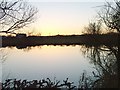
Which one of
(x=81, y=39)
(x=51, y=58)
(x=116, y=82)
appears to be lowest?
(x=116, y=82)

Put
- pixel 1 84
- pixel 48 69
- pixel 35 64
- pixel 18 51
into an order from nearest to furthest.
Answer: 1. pixel 1 84
2. pixel 48 69
3. pixel 35 64
4. pixel 18 51

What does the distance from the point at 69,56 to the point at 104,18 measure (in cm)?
69

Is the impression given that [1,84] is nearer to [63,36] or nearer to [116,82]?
[116,82]

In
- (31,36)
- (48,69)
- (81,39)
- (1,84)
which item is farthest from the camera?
(81,39)

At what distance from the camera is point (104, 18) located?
3865 millimetres

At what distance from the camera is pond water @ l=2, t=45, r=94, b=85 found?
2.71 m

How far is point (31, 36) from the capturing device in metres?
3.73

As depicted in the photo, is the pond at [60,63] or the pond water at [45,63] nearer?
the pond at [60,63]

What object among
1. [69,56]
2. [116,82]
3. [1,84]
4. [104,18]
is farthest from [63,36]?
[1,84]

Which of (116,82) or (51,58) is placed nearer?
(116,82)

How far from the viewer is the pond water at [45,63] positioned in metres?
2.71

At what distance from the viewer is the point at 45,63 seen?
3.52 meters

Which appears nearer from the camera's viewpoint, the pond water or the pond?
the pond

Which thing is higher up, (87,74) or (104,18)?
(104,18)
